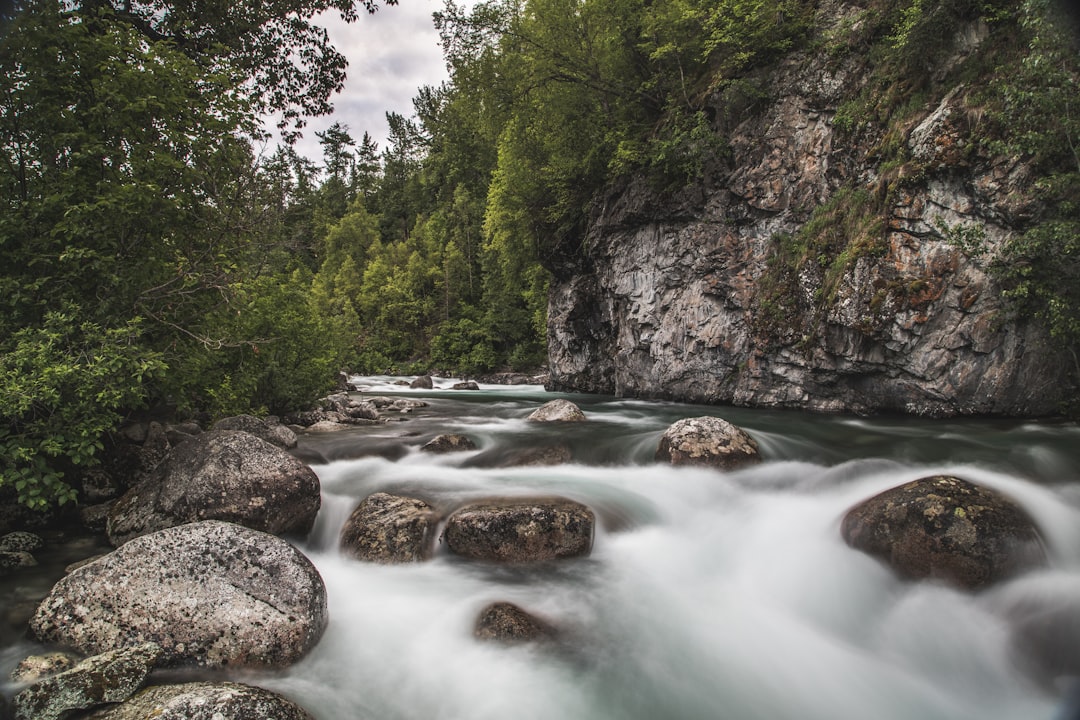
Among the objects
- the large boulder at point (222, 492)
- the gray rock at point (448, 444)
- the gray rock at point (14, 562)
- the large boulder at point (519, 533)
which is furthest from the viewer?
the gray rock at point (448, 444)

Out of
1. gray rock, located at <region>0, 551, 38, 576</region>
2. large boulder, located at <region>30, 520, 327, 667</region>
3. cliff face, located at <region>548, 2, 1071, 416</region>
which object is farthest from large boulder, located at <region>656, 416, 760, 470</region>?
gray rock, located at <region>0, 551, 38, 576</region>

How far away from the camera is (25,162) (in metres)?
4.82

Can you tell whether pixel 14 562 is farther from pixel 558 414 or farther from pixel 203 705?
pixel 558 414

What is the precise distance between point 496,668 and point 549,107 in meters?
18.9

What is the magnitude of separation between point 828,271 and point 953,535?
833cm

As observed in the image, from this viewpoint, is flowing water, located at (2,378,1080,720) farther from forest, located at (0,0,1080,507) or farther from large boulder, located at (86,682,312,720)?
forest, located at (0,0,1080,507)

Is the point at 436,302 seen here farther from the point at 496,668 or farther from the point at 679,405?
the point at 496,668

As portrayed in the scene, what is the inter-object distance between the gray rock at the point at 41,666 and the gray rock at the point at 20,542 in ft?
7.09

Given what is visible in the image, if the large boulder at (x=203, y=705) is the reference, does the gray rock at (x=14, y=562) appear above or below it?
below

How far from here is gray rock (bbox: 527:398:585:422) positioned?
39.7 feet

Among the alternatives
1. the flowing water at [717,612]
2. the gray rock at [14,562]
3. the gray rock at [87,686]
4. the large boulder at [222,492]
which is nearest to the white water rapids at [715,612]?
the flowing water at [717,612]

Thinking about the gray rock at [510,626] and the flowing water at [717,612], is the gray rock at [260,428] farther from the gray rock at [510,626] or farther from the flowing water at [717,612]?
the gray rock at [510,626]

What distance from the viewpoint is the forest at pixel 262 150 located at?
182 inches

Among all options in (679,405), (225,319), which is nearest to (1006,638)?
(225,319)
